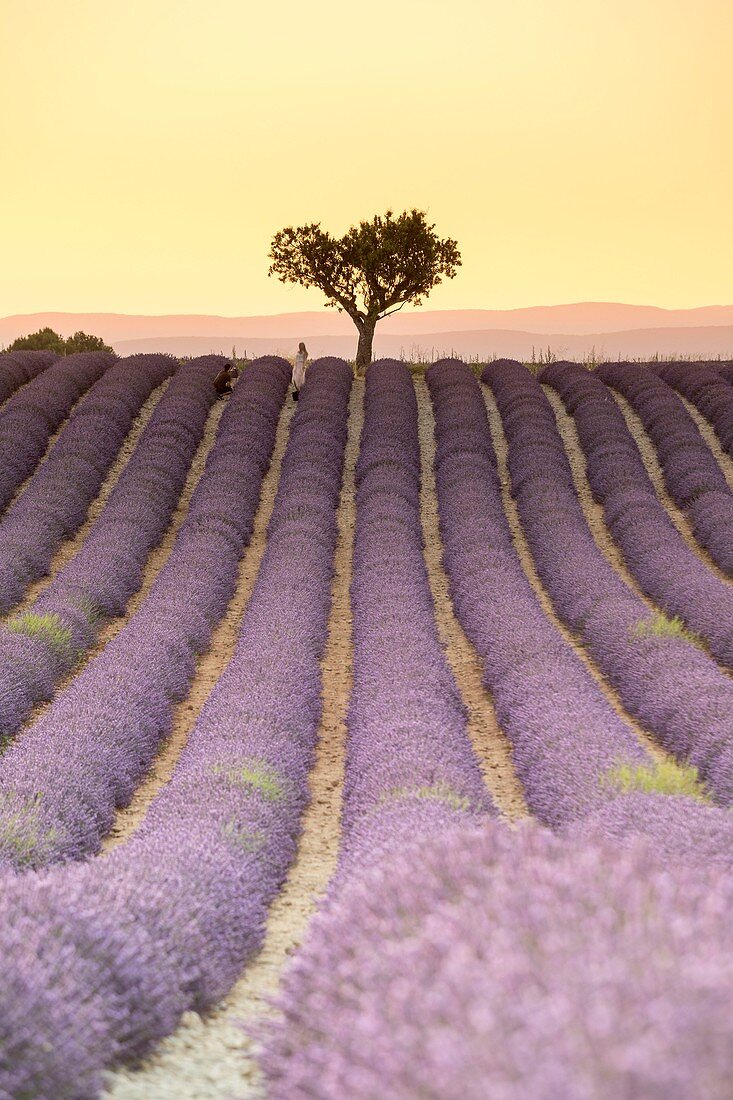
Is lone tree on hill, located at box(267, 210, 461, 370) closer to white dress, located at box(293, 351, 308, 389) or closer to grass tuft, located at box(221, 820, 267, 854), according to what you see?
white dress, located at box(293, 351, 308, 389)

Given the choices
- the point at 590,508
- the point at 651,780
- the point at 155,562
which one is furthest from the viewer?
the point at 590,508

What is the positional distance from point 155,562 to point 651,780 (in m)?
10.1

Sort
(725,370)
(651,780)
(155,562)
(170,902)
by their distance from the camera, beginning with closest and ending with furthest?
(170,902), (651,780), (155,562), (725,370)

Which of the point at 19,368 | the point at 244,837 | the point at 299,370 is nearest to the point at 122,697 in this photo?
the point at 244,837

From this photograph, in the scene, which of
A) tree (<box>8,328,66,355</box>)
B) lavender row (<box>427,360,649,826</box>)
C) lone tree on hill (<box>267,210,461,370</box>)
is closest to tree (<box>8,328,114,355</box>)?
tree (<box>8,328,66,355</box>)

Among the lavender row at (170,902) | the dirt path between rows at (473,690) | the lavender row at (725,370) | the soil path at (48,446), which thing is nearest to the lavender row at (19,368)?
the soil path at (48,446)

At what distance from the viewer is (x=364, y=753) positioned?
6.89 metres

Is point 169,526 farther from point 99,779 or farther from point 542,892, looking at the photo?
point 542,892

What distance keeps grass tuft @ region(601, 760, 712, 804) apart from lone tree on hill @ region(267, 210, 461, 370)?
24.5 metres

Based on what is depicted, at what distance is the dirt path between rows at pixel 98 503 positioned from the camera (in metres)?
13.4

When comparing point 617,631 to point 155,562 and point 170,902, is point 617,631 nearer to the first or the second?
point 155,562

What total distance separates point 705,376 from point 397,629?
688 inches

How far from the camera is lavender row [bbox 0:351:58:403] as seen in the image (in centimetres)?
2412

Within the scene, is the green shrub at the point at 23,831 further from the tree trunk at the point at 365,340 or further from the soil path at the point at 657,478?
the tree trunk at the point at 365,340
